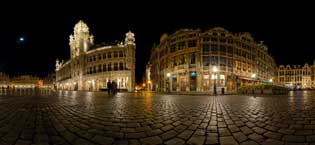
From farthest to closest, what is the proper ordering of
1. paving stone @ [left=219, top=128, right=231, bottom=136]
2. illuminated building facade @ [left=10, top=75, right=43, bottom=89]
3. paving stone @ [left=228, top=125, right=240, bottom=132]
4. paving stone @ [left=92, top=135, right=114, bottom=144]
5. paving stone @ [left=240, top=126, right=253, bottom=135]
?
illuminated building facade @ [left=10, top=75, right=43, bottom=89], paving stone @ [left=228, top=125, right=240, bottom=132], paving stone @ [left=240, top=126, right=253, bottom=135], paving stone @ [left=219, top=128, right=231, bottom=136], paving stone @ [left=92, top=135, right=114, bottom=144]

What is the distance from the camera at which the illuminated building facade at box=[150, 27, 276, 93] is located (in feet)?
119

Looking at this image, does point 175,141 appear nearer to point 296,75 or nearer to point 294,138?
point 294,138

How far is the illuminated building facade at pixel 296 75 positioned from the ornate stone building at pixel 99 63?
76.8 meters

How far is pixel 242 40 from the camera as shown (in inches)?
1650

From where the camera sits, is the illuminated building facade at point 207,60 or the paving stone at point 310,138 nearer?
the paving stone at point 310,138

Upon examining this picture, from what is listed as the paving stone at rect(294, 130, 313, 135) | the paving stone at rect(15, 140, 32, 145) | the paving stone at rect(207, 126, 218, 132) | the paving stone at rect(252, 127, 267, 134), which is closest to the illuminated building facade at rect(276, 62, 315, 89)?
the paving stone at rect(294, 130, 313, 135)

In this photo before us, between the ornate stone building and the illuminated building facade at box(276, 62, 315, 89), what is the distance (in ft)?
252

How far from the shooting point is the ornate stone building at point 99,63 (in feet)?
165

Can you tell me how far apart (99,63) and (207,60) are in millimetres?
34945

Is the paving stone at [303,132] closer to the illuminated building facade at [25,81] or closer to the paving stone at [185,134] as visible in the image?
the paving stone at [185,134]

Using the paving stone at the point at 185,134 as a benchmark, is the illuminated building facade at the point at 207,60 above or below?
above

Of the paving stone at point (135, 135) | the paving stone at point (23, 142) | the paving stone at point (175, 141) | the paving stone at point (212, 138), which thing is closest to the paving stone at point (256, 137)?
the paving stone at point (212, 138)

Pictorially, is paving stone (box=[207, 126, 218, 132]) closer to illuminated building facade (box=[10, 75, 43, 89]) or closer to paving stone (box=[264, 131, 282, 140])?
paving stone (box=[264, 131, 282, 140])

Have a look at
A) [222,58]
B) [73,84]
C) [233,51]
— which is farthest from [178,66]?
[73,84]
